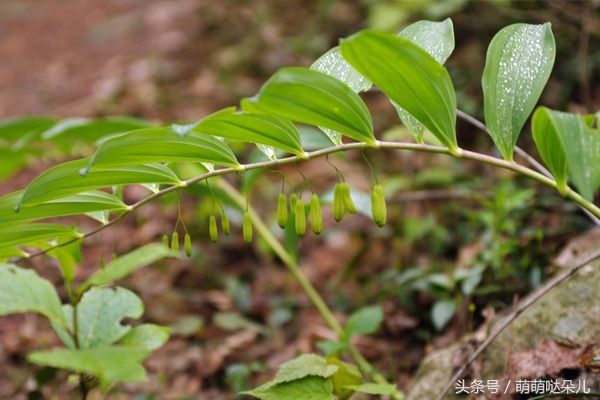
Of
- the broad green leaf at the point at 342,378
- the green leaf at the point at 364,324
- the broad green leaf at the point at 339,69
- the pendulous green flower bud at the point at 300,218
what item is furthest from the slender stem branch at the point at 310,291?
the broad green leaf at the point at 339,69

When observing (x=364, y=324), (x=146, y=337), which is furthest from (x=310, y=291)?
(x=146, y=337)

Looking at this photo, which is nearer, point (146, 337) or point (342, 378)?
point (146, 337)

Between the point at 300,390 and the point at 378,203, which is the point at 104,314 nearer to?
the point at 300,390

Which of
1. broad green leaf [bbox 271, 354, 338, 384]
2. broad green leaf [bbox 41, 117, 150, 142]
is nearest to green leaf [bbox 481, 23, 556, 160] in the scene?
broad green leaf [bbox 271, 354, 338, 384]

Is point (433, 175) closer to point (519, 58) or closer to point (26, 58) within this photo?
point (519, 58)

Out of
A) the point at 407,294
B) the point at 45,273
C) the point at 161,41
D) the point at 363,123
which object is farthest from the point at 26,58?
the point at 363,123

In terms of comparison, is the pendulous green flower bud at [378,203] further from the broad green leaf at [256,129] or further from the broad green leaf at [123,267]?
the broad green leaf at [123,267]

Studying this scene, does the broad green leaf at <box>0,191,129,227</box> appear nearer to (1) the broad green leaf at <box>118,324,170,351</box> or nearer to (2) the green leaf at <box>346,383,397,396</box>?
(1) the broad green leaf at <box>118,324,170,351</box>
